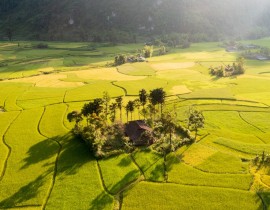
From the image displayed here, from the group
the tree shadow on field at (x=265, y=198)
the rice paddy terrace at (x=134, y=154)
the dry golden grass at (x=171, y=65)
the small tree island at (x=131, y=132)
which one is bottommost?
the dry golden grass at (x=171, y=65)

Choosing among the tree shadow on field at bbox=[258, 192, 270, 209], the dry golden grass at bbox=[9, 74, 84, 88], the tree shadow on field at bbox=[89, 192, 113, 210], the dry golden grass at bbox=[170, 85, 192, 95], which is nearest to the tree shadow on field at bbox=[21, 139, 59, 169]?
the tree shadow on field at bbox=[89, 192, 113, 210]

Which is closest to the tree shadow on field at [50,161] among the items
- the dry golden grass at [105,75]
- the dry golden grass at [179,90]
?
the dry golden grass at [179,90]

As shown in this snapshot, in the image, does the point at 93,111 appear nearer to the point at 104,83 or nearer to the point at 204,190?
the point at 204,190

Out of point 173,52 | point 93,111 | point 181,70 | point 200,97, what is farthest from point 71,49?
point 93,111

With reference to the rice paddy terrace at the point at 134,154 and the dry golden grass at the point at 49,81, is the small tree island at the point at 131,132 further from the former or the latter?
the dry golden grass at the point at 49,81

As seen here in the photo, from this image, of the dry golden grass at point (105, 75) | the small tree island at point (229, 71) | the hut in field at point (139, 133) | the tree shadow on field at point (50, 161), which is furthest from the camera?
the small tree island at point (229, 71)

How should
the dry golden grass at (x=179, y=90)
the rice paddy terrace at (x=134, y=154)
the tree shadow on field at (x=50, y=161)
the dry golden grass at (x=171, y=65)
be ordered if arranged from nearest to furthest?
the rice paddy terrace at (x=134, y=154)
the tree shadow on field at (x=50, y=161)
the dry golden grass at (x=179, y=90)
the dry golden grass at (x=171, y=65)

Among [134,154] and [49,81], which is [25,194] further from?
[49,81]
